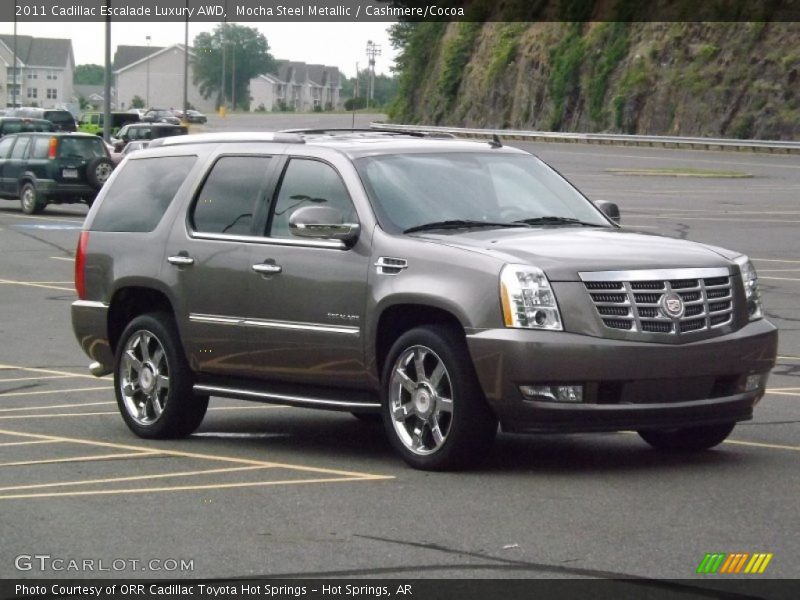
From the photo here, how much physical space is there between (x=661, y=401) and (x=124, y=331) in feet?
12.4

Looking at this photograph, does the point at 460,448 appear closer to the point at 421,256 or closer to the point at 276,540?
the point at 421,256

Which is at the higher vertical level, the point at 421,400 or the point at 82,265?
the point at 82,265

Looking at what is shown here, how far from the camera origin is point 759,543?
21.1ft

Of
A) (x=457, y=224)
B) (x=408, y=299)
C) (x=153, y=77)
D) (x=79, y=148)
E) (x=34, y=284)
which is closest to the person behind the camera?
(x=408, y=299)

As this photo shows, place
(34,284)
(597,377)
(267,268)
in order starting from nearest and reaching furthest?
(597,377) → (267,268) → (34,284)

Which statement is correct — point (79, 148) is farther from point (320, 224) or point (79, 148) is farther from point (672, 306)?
point (672, 306)

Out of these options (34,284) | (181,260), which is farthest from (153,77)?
(181,260)

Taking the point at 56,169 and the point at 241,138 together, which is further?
the point at 56,169

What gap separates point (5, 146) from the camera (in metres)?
36.8

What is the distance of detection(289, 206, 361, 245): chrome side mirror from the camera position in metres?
8.49

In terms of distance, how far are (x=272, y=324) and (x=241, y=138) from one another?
4.58 feet

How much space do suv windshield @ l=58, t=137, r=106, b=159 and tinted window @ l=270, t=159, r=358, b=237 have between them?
26.3m

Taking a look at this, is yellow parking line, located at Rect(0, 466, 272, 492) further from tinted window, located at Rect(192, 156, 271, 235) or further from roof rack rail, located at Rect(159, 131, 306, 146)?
roof rack rail, located at Rect(159, 131, 306, 146)

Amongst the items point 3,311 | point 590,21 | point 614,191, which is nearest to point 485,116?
point 590,21
